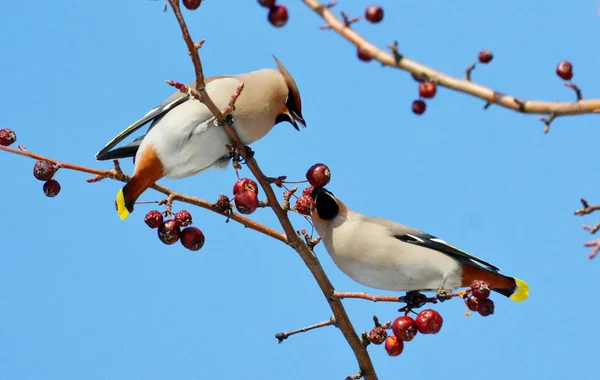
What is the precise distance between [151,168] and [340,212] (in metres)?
1.13

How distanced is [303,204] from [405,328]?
687 millimetres

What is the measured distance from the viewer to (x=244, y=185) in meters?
3.29

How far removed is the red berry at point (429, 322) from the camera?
3086mm

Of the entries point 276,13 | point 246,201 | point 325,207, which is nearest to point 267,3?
point 276,13

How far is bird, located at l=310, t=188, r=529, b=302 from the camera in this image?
152 inches

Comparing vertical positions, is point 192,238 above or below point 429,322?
above

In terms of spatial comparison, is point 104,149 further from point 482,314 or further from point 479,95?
point 479,95

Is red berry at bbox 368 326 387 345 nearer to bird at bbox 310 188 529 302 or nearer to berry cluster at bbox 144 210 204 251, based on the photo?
bird at bbox 310 188 529 302

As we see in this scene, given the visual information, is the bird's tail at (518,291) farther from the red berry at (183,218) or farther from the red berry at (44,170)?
the red berry at (44,170)

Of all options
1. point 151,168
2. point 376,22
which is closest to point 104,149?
point 151,168

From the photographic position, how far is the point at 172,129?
3807 mm

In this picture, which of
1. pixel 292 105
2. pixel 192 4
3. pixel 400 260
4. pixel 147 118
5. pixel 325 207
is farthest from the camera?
pixel 325 207

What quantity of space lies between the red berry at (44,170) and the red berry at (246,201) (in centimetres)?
77

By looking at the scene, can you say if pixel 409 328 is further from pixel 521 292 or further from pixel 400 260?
pixel 521 292
